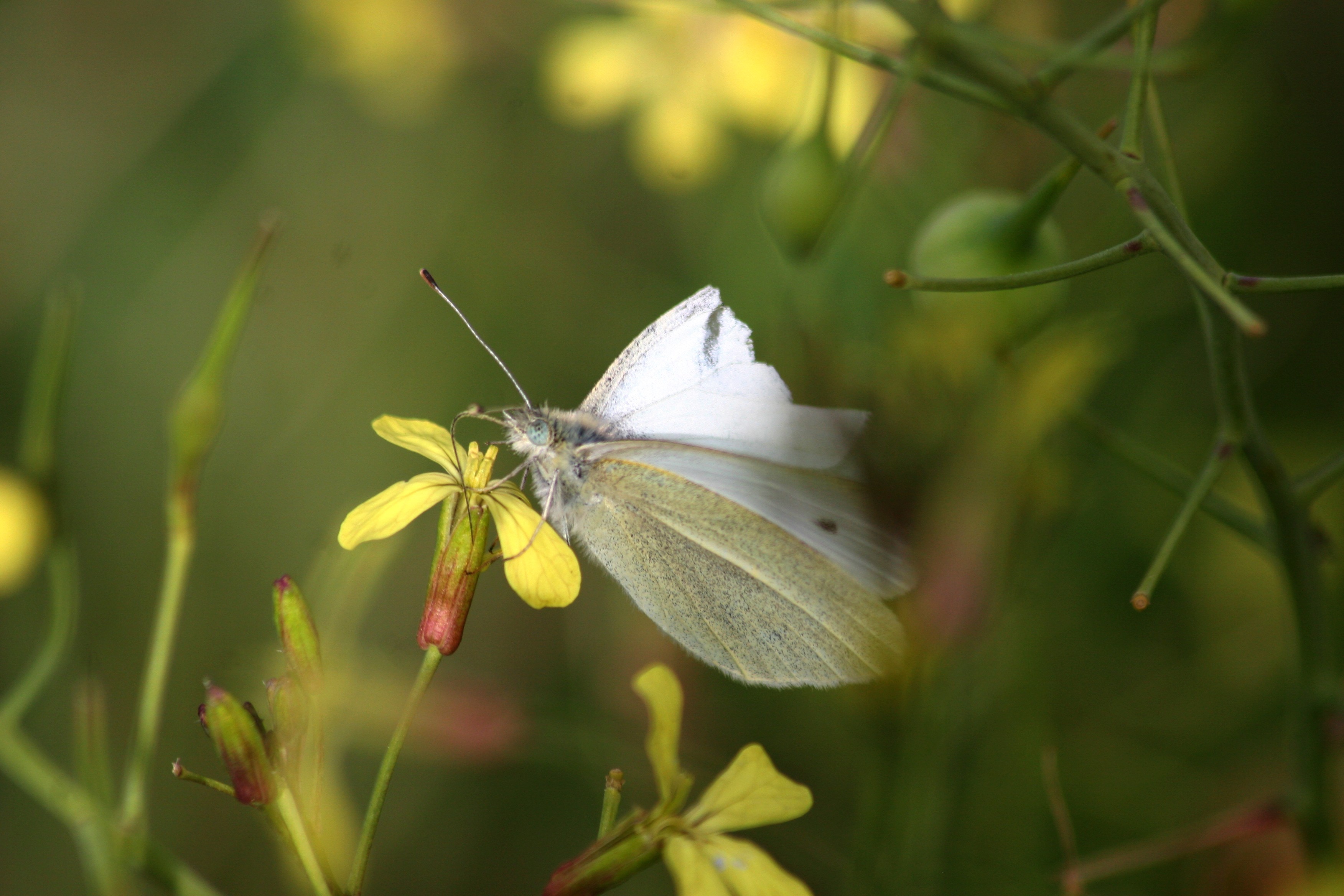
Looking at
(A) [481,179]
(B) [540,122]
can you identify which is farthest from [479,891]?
(B) [540,122]

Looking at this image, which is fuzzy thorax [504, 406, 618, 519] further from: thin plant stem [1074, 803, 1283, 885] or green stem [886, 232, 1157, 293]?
thin plant stem [1074, 803, 1283, 885]

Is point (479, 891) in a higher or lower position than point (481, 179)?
lower

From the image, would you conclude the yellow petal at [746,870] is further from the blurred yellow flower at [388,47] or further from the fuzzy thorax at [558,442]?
the blurred yellow flower at [388,47]

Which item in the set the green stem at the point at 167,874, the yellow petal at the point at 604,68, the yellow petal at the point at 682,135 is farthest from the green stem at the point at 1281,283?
the yellow petal at the point at 604,68

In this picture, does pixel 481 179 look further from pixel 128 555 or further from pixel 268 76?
pixel 128 555

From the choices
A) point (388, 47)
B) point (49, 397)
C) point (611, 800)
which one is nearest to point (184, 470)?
point (49, 397)
